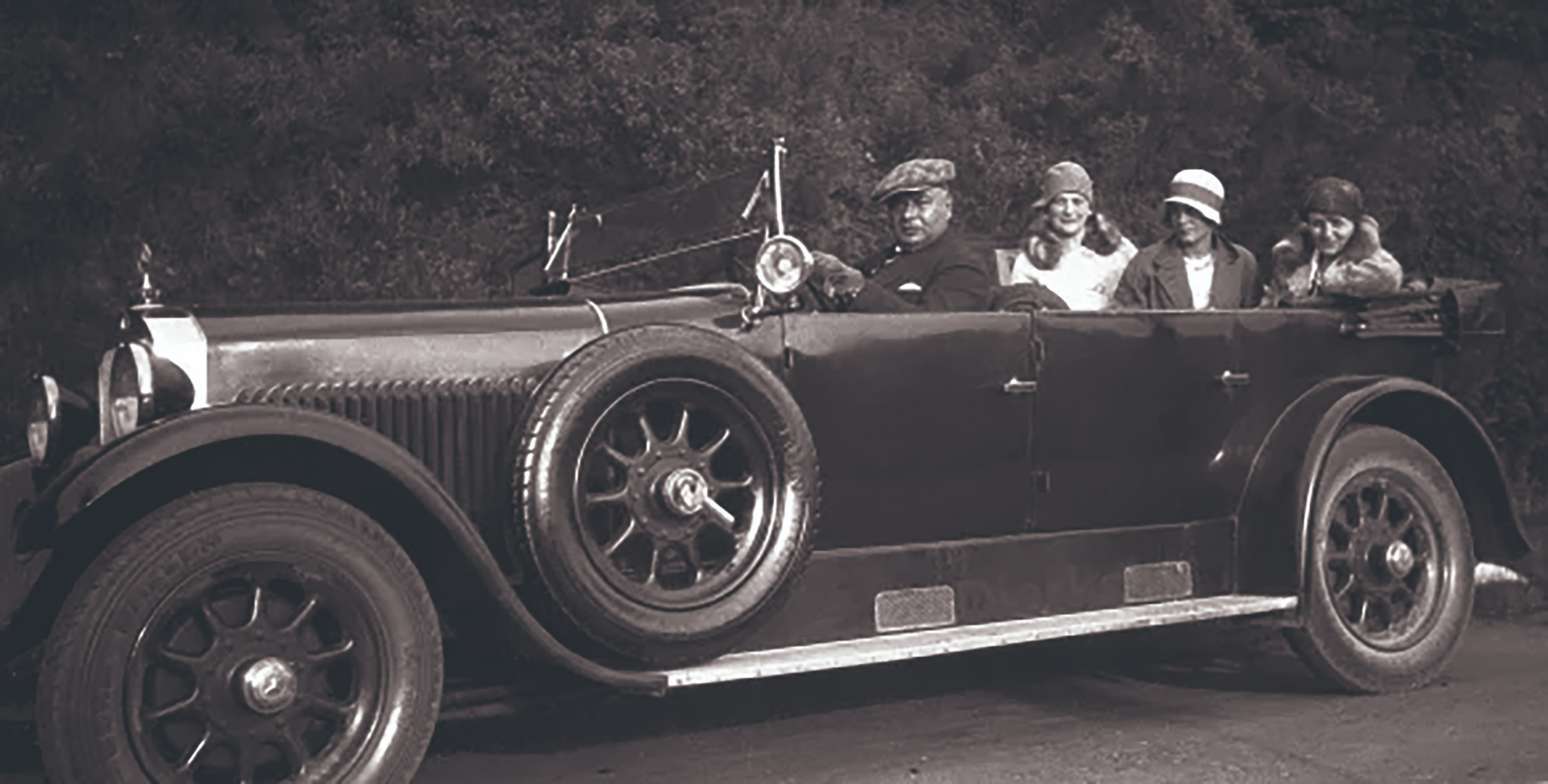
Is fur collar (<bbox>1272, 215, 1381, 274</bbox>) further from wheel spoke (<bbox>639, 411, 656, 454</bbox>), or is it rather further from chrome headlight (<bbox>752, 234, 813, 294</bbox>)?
wheel spoke (<bbox>639, 411, 656, 454</bbox>)

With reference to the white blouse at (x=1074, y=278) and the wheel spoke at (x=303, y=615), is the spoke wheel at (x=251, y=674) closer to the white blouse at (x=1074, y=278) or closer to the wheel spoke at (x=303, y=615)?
the wheel spoke at (x=303, y=615)

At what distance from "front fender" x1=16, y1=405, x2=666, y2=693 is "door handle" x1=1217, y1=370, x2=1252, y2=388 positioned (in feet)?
6.85

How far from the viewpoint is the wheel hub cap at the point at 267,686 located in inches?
127

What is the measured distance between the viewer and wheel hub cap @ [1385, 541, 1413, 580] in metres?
4.88

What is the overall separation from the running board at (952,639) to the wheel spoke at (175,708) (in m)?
1.02

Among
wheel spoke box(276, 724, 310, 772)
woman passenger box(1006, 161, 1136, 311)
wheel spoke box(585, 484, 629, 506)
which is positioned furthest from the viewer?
woman passenger box(1006, 161, 1136, 311)

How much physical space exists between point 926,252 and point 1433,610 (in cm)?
196

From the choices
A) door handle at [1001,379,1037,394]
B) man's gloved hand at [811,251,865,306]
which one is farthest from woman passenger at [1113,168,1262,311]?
man's gloved hand at [811,251,865,306]

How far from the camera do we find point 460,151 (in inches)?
370

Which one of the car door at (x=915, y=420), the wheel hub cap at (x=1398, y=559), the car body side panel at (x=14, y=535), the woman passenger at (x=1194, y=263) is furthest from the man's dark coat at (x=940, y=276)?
the car body side panel at (x=14, y=535)

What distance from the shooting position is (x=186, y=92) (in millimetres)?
9328

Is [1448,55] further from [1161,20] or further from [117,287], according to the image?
[117,287]

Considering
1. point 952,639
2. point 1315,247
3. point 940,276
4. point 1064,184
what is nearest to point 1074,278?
point 1064,184

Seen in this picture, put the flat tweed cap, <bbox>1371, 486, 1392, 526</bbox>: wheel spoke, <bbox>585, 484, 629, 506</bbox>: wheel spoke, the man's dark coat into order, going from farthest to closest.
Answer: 1. the flat tweed cap
2. <bbox>1371, 486, 1392, 526</bbox>: wheel spoke
3. the man's dark coat
4. <bbox>585, 484, 629, 506</bbox>: wheel spoke
